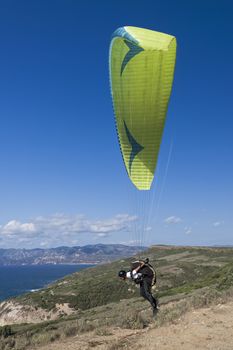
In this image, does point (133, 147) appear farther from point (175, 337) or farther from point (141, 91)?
point (175, 337)

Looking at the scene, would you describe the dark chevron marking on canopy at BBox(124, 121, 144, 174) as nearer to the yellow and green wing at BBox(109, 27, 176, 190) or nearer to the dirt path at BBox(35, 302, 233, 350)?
the yellow and green wing at BBox(109, 27, 176, 190)

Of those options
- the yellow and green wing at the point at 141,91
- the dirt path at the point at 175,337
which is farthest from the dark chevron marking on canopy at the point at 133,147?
the dirt path at the point at 175,337

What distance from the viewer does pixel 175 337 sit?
10844mm

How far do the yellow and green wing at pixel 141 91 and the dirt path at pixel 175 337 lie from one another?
486 cm

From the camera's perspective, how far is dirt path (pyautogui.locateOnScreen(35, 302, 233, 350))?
1016 centimetres

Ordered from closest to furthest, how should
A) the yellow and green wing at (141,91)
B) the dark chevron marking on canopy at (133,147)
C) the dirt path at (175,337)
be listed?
the dirt path at (175,337), the yellow and green wing at (141,91), the dark chevron marking on canopy at (133,147)

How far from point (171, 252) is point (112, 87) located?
8889 centimetres

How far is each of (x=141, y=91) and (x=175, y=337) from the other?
802 cm

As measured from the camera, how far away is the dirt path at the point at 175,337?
1016 centimetres

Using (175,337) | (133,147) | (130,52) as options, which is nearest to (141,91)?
(130,52)

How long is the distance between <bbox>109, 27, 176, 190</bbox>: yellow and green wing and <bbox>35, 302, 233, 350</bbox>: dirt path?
486 cm

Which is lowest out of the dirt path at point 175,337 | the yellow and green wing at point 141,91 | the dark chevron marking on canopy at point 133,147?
the dirt path at point 175,337

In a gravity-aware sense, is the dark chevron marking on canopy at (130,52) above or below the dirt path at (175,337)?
above

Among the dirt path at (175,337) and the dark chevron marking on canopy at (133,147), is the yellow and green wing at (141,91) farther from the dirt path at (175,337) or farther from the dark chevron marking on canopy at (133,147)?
the dirt path at (175,337)
